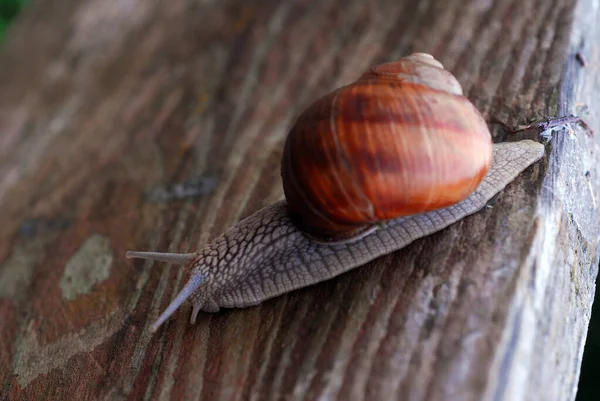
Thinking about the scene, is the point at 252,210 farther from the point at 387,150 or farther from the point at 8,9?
the point at 8,9

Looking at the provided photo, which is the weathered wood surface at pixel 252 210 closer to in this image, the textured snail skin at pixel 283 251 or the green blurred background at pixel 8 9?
the textured snail skin at pixel 283 251

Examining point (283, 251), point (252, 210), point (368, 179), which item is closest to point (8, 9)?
→ point (252, 210)

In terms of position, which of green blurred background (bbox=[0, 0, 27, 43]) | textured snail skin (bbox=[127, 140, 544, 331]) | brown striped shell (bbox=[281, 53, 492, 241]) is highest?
green blurred background (bbox=[0, 0, 27, 43])

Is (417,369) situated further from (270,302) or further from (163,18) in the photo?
(163,18)

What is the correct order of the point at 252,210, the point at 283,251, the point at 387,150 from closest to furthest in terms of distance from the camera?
the point at 387,150, the point at 283,251, the point at 252,210

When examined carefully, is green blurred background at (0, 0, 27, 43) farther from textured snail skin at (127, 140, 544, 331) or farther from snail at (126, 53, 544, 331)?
snail at (126, 53, 544, 331)

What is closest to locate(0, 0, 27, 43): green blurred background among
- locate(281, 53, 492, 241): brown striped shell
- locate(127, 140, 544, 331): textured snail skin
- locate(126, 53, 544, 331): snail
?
locate(127, 140, 544, 331): textured snail skin
